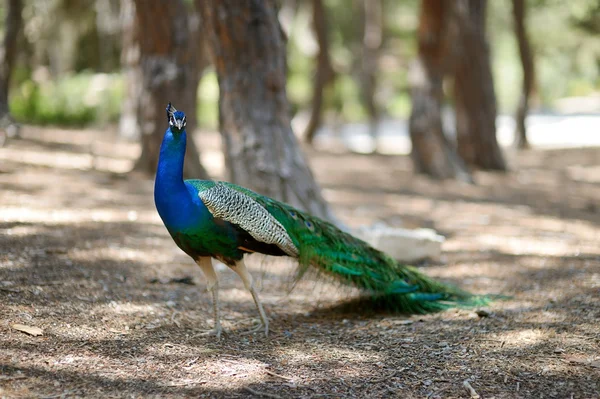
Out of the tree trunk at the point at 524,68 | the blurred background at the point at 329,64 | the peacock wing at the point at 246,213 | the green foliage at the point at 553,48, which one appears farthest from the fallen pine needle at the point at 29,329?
the green foliage at the point at 553,48

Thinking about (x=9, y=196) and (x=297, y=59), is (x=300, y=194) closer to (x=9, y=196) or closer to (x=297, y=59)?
(x=9, y=196)

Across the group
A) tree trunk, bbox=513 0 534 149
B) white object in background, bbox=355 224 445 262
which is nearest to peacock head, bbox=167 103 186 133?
white object in background, bbox=355 224 445 262

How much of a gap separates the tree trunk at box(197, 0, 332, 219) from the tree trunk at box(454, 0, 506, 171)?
6.88 metres

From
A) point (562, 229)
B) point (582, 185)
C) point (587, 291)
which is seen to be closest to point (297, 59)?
point (582, 185)

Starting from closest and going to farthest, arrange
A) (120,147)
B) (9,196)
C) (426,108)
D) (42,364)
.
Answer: (42,364) → (9,196) → (426,108) → (120,147)

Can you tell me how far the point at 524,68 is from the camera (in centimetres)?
1794

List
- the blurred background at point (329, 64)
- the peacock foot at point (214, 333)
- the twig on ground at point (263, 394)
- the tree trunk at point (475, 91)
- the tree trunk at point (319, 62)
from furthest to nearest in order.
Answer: the blurred background at point (329, 64), the tree trunk at point (319, 62), the tree trunk at point (475, 91), the peacock foot at point (214, 333), the twig on ground at point (263, 394)

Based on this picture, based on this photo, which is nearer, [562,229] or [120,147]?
[562,229]

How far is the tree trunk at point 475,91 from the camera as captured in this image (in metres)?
13.7

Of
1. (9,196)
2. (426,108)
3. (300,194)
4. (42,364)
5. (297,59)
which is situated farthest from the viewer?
(297,59)

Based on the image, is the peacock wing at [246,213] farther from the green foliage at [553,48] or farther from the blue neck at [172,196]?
the green foliage at [553,48]

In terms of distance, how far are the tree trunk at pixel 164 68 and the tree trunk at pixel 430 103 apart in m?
4.21

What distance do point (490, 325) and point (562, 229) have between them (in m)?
4.25

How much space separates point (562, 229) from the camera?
350 inches
